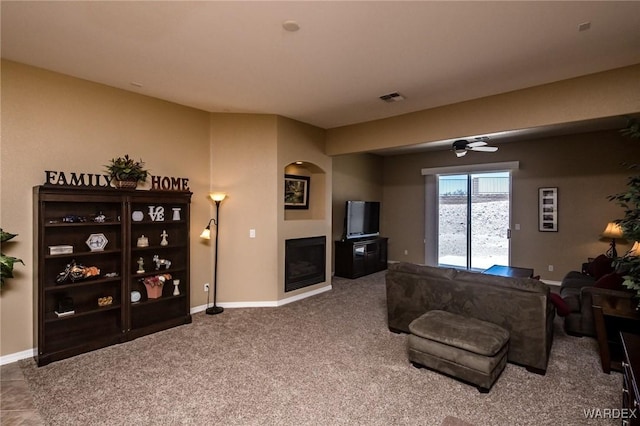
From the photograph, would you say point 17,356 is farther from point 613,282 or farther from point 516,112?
point 613,282

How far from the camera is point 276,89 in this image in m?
3.81

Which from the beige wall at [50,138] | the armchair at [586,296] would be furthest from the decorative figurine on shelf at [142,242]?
the armchair at [586,296]

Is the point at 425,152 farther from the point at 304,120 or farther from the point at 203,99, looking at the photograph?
the point at 203,99

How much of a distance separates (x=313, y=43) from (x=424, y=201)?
600 cm

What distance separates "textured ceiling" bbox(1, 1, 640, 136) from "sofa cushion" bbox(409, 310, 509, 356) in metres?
2.58

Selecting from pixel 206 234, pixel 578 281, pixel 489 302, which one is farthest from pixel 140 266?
pixel 578 281

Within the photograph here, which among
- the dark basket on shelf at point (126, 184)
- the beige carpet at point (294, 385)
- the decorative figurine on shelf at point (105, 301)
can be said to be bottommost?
the beige carpet at point (294, 385)

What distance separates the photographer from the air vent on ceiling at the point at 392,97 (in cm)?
396

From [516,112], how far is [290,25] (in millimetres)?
3016

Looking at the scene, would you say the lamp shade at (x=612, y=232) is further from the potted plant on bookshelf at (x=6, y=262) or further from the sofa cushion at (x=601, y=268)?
the potted plant on bookshelf at (x=6, y=262)

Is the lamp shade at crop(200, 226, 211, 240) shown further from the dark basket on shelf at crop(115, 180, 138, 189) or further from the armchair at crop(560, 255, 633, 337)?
the armchair at crop(560, 255, 633, 337)

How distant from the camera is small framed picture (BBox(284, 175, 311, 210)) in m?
5.60

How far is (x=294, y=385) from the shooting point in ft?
8.81

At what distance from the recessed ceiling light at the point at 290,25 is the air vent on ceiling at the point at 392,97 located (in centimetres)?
183
